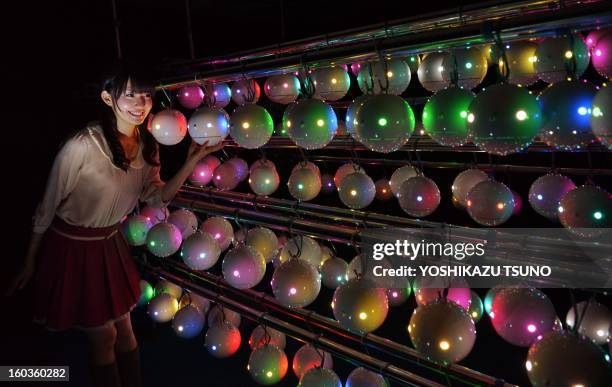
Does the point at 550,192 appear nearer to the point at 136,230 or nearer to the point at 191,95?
the point at 191,95

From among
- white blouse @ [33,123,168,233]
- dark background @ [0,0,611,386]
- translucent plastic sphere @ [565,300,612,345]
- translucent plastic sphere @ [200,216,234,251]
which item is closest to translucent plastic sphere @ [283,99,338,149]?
translucent plastic sphere @ [565,300,612,345]

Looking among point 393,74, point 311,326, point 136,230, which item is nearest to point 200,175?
point 136,230

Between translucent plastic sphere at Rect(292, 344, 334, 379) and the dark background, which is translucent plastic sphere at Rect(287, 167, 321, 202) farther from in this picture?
the dark background

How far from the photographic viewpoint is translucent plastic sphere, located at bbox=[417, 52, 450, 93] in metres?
1.82

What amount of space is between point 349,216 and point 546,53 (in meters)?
0.90

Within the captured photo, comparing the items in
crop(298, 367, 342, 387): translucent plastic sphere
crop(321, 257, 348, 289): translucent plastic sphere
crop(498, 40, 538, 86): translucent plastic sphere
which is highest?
crop(498, 40, 538, 86): translucent plastic sphere

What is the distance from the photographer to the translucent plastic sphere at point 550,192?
1721 mm

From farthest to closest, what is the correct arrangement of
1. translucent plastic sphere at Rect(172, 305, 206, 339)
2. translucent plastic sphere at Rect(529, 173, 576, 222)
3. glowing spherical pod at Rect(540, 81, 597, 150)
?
translucent plastic sphere at Rect(172, 305, 206, 339) → translucent plastic sphere at Rect(529, 173, 576, 222) → glowing spherical pod at Rect(540, 81, 597, 150)

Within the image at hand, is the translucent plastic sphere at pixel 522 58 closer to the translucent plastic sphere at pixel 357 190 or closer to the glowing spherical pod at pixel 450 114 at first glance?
the glowing spherical pod at pixel 450 114

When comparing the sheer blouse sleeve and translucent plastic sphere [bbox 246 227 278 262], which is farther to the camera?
translucent plastic sphere [bbox 246 227 278 262]

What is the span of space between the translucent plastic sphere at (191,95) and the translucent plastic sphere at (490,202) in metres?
1.68

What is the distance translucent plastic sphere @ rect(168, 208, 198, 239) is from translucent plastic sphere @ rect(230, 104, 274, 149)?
973mm

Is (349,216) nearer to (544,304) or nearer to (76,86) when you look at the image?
(544,304)

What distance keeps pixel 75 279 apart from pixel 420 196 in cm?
156
